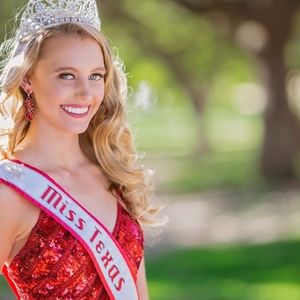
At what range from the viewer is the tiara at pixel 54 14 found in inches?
124

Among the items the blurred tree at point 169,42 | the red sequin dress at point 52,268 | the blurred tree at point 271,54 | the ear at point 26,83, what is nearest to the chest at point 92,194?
the red sequin dress at point 52,268

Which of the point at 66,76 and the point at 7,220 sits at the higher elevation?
the point at 66,76

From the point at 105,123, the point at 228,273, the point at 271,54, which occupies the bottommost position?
the point at 105,123

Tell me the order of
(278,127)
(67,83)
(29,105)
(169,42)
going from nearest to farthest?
(67,83)
(29,105)
(278,127)
(169,42)

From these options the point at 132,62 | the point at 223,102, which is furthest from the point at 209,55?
the point at 223,102

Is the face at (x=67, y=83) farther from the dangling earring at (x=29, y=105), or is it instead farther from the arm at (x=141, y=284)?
the arm at (x=141, y=284)

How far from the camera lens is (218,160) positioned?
3516 centimetres

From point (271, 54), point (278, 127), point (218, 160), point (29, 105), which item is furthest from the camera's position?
point (218, 160)

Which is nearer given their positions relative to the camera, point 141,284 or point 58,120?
point 58,120

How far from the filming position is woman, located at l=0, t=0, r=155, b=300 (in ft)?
9.71

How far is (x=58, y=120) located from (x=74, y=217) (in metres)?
0.28

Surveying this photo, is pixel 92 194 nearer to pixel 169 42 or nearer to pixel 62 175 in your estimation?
pixel 62 175

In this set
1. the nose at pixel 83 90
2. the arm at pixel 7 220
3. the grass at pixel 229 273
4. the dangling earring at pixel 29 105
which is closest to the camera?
the arm at pixel 7 220

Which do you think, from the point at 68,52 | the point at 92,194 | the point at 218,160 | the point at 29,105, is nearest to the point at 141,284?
the point at 92,194
